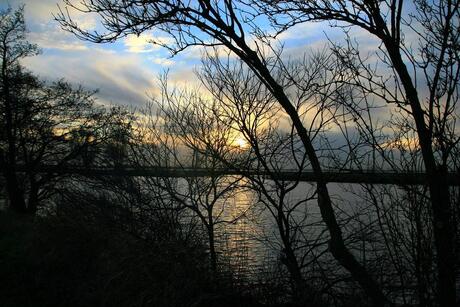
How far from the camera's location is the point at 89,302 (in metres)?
7.63

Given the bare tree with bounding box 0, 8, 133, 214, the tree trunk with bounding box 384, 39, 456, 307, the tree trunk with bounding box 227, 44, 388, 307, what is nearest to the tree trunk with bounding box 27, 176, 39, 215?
the bare tree with bounding box 0, 8, 133, 214

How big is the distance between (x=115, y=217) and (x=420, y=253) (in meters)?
7.45

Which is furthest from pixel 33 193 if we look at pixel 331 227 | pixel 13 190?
pixel 331 227

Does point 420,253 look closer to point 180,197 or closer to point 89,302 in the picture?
point 89,302

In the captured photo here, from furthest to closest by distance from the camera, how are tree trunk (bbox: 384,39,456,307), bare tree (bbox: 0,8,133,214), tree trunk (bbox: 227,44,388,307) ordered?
bare tree (bbox: 0,8,133,214), tree trunk (bbox: 227,44,388,307), tree trunk (bbox: 384,39,456,307)

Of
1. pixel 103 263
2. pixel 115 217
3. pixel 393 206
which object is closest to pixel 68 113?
pixel 115 217

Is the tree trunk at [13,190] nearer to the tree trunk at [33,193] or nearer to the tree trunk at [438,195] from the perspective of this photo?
the tree trunk at [33,193]

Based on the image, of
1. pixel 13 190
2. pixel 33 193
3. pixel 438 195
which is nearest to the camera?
pixel 438 195

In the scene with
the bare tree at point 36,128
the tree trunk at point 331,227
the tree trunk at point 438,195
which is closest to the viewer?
the tree trunk at point 438,195

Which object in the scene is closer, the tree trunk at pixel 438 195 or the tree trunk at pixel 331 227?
the tree trunk at pixel 438 195

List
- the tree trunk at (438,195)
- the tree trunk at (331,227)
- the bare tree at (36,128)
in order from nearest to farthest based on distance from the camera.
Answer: the tree trunk at (438,195)
the tree trunk at (331,227)
the bare tree at (36,128)

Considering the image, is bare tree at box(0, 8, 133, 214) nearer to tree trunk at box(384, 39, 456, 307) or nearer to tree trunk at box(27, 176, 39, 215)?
tree trunk at box(27, 176, 39, 215)

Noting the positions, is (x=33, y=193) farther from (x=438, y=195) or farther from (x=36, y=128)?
(x=438, y=195)

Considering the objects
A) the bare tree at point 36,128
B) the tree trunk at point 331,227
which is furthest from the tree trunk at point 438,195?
the bare tree at point 36,128
